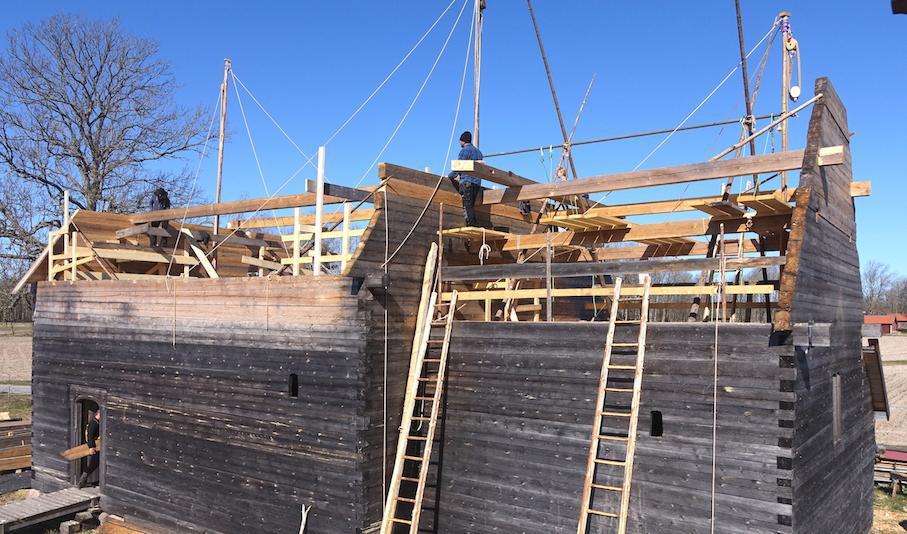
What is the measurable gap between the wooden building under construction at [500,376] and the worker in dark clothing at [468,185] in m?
0.28

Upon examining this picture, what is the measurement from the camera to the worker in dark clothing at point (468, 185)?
41.5 feet

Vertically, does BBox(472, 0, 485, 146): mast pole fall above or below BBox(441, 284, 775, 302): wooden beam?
above

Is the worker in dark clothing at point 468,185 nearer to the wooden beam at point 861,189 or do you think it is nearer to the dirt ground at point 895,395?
the wooden beam at point 861,189

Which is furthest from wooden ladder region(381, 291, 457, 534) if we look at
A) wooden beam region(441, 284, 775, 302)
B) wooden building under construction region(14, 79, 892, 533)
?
wooden beam region(441, 284, 775, 302)

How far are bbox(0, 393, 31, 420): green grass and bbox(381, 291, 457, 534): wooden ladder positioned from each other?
19.2 meters

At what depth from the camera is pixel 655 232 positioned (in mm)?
12031

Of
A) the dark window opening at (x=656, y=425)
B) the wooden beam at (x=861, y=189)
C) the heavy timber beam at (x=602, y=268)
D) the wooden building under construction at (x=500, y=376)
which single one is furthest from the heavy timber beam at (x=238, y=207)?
the wooden beam at (x=861, y=189)

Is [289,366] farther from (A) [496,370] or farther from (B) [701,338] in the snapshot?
(B) [701,338]

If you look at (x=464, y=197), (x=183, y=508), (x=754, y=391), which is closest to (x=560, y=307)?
(x=464, y=197)

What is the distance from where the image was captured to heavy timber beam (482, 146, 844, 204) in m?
9.75

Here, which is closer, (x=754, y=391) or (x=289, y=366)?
(x=754, y=391)

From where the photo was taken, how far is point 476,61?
15.4 metres

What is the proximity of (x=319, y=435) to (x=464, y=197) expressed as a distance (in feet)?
15.5

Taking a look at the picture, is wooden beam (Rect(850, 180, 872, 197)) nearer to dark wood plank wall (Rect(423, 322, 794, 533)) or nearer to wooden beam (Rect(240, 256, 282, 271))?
dark wood plank wall (Rect(423, 322, 794, 533))
